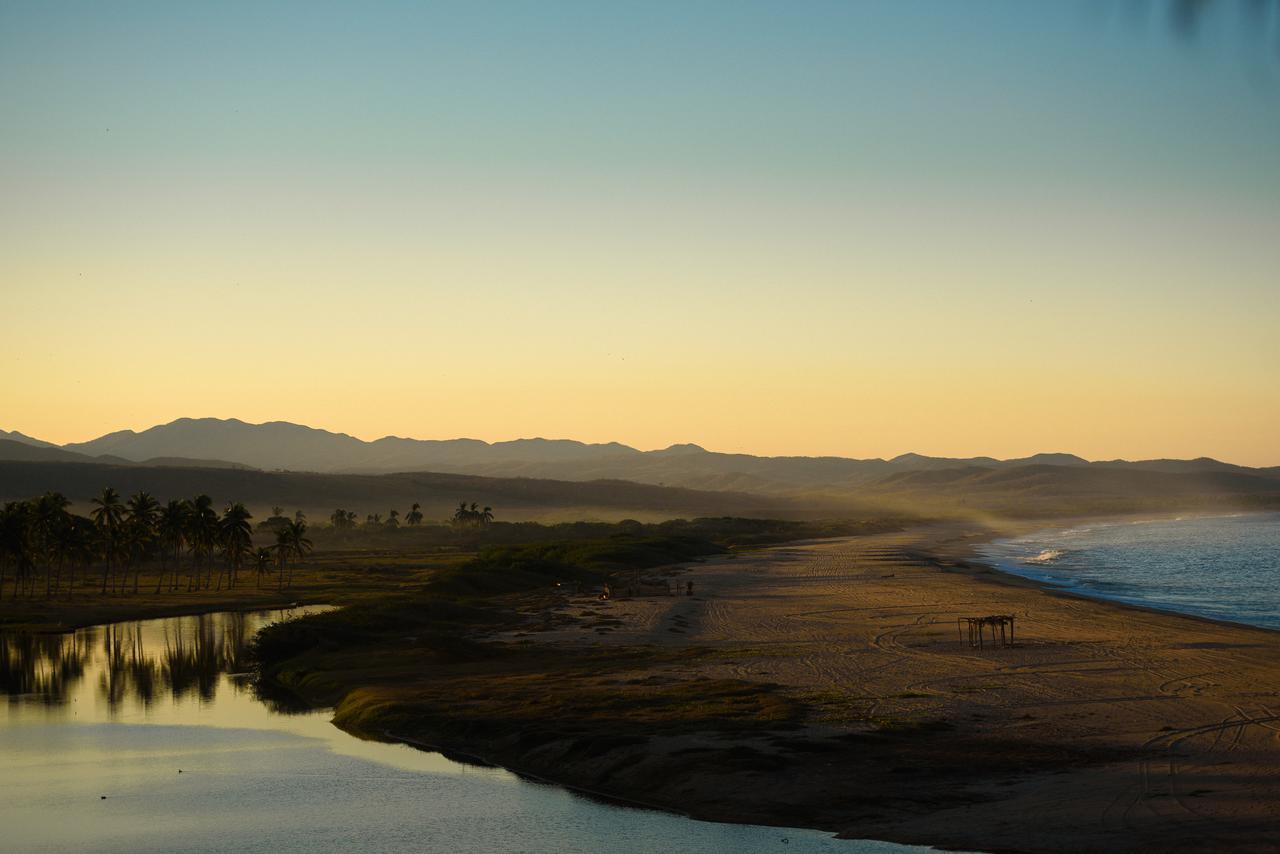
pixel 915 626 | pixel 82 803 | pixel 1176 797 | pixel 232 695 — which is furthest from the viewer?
pixel 915 626

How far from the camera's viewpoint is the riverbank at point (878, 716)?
26.1m

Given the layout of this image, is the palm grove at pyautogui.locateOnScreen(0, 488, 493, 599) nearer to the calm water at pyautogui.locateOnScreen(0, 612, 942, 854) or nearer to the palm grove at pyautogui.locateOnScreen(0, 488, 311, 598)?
the palm grove at pyautogui.locateOnScreen(0, 488, 311, 598)

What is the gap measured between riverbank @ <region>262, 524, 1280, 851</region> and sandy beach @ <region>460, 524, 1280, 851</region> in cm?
9

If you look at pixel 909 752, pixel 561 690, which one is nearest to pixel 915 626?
pixel 561 690

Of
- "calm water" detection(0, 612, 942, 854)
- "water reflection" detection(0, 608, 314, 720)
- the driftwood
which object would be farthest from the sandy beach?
"water reflection" detection(0, 608, 314, 720)

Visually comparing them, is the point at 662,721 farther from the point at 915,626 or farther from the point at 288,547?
the point at 288,547

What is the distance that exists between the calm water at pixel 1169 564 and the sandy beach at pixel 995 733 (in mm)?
10839

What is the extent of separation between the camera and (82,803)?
103ft

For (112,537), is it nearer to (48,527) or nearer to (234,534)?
(48,527)

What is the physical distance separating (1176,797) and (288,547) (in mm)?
93484

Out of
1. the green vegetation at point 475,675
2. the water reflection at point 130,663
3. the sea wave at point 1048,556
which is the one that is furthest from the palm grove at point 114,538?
the sea wave at point 1048,556

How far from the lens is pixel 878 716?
116 ft

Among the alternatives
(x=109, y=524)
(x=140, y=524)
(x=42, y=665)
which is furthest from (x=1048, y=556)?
(x=42, y=665)

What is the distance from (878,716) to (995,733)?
12.3 feet
